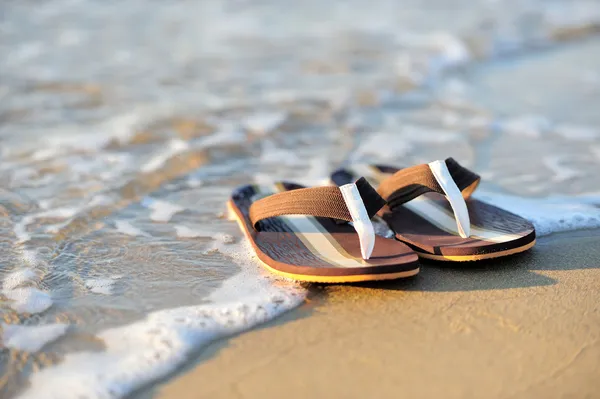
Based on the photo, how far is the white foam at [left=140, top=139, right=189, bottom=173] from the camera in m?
3.60

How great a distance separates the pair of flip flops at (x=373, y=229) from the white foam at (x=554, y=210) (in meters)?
0.27

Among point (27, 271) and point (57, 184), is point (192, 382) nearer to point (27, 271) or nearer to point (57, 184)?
point (27, 271)

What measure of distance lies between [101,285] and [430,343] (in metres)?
1.13

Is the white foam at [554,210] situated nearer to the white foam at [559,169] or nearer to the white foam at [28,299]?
the white foam at [559,169]

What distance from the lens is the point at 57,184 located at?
335cm

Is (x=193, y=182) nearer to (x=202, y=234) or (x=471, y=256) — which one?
(x=202, y=234)

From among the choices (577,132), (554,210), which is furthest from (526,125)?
(554,210)

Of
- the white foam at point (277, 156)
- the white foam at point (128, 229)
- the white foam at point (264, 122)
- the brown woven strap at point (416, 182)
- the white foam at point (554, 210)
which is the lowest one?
the white foam at point (554, 210)

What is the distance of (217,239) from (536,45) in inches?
203

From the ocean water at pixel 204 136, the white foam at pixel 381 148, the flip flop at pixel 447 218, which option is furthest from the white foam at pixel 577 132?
the flip flop at pixel 447 218

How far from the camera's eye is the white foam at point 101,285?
91.7 inches

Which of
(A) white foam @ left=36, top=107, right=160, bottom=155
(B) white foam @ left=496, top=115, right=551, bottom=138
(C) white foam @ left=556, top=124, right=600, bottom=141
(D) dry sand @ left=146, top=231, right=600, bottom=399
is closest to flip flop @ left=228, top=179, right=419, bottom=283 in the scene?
(D) dry sand @ left=146, top=231, right=600, bottom=399

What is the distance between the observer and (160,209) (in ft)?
10.1

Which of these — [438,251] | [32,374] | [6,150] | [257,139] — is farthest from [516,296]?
[6,150]
